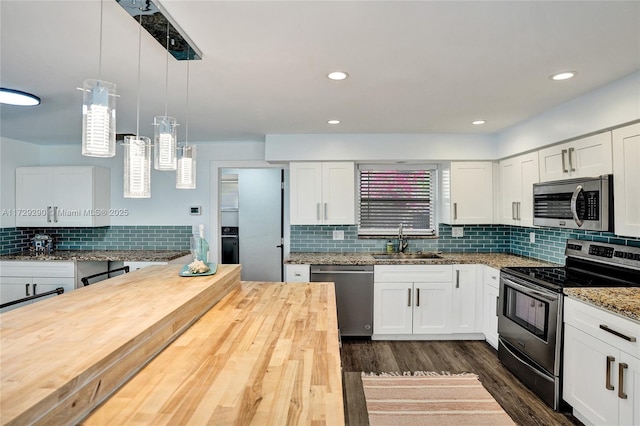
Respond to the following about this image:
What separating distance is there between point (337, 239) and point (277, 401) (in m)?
3.40

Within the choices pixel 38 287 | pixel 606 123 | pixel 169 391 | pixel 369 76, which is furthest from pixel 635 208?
pixel 38 287

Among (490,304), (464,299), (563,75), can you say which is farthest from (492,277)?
(563,75)

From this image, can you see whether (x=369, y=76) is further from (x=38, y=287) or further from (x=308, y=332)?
(x=38, y=287)

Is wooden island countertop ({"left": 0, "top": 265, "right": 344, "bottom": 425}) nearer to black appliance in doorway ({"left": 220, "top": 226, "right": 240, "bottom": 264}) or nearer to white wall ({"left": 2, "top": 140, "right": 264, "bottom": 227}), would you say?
white wall ({"left": 2, "top": 140, "right": 264, "bottom": 227})

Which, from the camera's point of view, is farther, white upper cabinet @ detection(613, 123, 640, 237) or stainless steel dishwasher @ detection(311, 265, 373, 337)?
stainless steel dishwasher @ detection(311, 265, 373, 337)

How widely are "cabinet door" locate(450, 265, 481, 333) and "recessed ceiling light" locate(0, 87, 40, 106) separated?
157 inches

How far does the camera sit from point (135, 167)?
1.64m

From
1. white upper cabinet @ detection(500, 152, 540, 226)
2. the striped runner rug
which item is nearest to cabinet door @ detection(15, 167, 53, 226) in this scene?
the striped runner rug

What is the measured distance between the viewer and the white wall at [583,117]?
2.30 meters

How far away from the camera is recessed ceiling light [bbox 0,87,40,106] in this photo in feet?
8.21

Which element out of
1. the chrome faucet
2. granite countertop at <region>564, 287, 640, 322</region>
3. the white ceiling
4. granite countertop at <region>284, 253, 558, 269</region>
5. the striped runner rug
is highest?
the white ceiling

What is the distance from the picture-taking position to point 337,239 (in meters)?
4.47

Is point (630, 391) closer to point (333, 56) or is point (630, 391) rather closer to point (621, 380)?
point (621, 380)

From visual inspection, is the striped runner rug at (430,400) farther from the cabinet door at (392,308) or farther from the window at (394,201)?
the window at (394,201)
